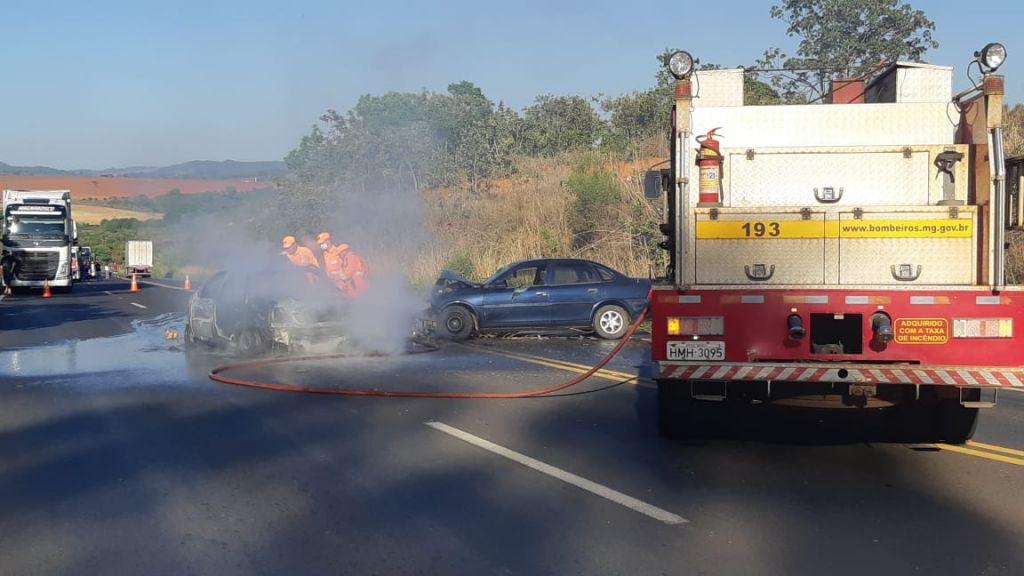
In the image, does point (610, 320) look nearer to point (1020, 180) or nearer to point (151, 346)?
point (151, 346)

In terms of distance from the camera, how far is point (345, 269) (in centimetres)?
1620

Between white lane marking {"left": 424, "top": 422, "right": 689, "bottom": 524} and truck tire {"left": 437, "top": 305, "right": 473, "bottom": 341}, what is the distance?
8.22 metres

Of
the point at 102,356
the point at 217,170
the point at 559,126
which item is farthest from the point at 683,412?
the point at 559,126

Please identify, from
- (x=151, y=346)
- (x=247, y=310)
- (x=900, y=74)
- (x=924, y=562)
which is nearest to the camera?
(x=924, y=562)

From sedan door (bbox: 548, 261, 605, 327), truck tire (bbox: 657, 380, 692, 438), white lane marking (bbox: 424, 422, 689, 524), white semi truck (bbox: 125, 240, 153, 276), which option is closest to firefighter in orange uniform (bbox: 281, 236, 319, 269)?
sedan door (bbox: 548, 261, 605, 327)

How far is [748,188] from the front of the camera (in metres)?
7.94

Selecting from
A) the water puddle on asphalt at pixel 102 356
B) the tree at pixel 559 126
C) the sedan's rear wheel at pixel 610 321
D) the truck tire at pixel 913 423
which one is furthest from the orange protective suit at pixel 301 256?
the tree at pixel 559 126

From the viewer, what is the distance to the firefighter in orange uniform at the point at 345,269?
16016mm

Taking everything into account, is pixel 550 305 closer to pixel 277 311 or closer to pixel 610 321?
pixel 610 321

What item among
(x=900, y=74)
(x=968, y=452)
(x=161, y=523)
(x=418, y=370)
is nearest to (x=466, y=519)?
(x=161, y=523)

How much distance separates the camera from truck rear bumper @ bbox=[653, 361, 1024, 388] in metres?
7.13

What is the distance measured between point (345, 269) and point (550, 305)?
3726 millimetres

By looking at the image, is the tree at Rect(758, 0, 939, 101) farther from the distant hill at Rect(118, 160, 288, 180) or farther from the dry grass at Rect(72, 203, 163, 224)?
the dry grass at Rect(72, 203, 163, 224)

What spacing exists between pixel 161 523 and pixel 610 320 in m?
12.2
